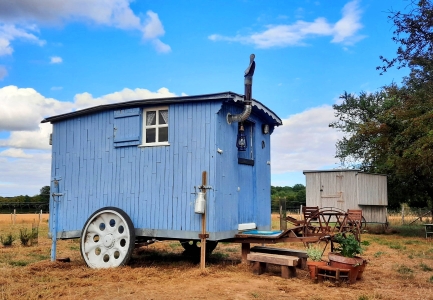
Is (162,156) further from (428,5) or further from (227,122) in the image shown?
(428,5)

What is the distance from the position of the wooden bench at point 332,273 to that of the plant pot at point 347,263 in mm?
84

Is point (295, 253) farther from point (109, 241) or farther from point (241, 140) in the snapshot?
point (109, 241)

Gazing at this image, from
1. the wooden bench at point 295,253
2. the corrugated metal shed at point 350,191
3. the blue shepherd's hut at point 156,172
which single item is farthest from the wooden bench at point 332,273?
the corrugated metal shed at point 350,191

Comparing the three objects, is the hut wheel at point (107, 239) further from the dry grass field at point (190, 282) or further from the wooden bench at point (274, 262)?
the wooden bench at point (274, 262)

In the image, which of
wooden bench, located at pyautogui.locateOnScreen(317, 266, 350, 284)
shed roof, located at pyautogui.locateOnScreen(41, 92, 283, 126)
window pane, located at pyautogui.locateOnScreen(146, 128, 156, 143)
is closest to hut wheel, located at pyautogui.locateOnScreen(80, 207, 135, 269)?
window pane, located at pyautogui.locateOnScreen(146, 128, 156, 143)

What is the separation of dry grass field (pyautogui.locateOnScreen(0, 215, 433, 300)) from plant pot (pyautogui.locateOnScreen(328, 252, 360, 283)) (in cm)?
18

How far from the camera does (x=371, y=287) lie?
7438 millimetres

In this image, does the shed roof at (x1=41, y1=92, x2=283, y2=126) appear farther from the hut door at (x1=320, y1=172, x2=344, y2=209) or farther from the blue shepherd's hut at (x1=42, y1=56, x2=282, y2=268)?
the hut door at (x1=320, y1=172, x2=344, y2=209)

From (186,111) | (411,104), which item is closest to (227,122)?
(186,111)

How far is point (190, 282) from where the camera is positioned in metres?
7.54

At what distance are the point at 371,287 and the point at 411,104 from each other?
34.4 ft

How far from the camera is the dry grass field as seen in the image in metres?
6.71

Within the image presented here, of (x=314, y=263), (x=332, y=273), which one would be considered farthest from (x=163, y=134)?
(x=332, y=273)

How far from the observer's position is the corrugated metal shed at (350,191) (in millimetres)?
20141
